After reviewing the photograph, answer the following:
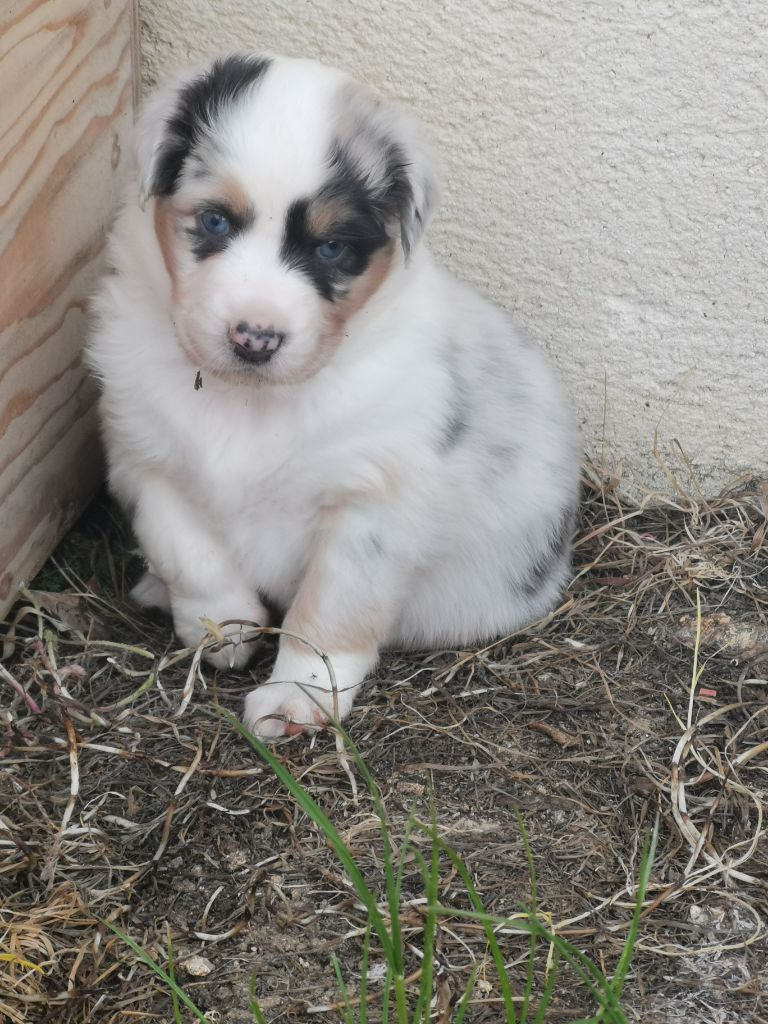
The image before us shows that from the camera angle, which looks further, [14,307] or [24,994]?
[14,307]

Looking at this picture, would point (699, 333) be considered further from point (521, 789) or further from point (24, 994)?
point (24, 994)

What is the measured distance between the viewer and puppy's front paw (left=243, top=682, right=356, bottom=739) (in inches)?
118

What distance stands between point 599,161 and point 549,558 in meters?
1.15

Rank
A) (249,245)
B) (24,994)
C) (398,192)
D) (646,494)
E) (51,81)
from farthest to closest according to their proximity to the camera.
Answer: (646,494), (51,81), (398,192), (249,245), (24,994)

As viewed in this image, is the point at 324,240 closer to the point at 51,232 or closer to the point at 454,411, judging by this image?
the point at 454,411

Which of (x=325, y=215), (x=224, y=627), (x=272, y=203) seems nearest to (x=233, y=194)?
(x=272, y=203)

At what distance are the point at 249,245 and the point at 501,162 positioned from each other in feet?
4.27

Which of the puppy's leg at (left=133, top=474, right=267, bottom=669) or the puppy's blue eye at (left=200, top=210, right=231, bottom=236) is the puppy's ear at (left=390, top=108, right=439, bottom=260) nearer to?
the puppy's blue eye at (left=200, top=210, right=231, bottom=236)

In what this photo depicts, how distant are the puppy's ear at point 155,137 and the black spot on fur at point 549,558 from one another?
1417 mm

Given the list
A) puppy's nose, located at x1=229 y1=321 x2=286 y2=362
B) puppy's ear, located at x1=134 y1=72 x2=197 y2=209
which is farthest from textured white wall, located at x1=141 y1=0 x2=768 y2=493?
puppy's nose, located at x1=229 y1=321 x2=286 y2=362

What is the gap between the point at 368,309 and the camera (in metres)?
2.86

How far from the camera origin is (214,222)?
2.61 m

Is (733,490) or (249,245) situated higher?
(249,245)

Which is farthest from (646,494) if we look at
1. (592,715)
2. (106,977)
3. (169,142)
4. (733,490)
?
(106,977)
